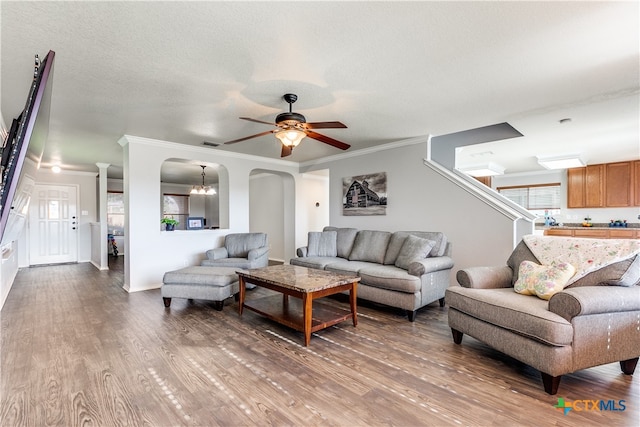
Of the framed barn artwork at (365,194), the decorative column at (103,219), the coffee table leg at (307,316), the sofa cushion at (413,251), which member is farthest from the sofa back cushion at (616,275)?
the decorative column at (103,219)

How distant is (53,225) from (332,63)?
8163 millimetres

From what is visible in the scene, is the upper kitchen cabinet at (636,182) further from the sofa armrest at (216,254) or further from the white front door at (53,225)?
the white front door at (53,225)

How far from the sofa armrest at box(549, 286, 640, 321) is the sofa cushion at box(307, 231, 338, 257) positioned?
3.20 m

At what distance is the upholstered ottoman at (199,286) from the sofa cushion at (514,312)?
8.06 ft

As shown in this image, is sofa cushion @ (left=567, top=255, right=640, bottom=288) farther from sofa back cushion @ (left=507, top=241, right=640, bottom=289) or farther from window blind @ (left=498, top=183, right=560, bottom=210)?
window blind @ (left=498, top=183, right=560, bottom=210)

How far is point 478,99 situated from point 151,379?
12.8ft

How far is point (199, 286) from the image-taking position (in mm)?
3602

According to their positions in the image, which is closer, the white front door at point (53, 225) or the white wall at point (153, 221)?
the white wall at point (153, 221)

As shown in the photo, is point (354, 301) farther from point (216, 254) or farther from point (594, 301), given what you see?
point (216, 254)

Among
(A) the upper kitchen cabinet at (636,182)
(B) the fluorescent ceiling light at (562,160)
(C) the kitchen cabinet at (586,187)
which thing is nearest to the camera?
(B) the fluorescent ceiling light at (562,160)

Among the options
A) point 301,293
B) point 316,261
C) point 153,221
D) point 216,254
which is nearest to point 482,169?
point 316,261

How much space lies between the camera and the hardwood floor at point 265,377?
174cm

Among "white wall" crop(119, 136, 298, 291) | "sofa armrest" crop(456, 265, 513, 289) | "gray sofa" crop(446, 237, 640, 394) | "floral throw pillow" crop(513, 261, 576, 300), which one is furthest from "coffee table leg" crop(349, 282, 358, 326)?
"white wall" crop(119, 136, 298, 291)

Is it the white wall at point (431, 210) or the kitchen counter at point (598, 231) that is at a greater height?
the white wall at point (431, 210)
